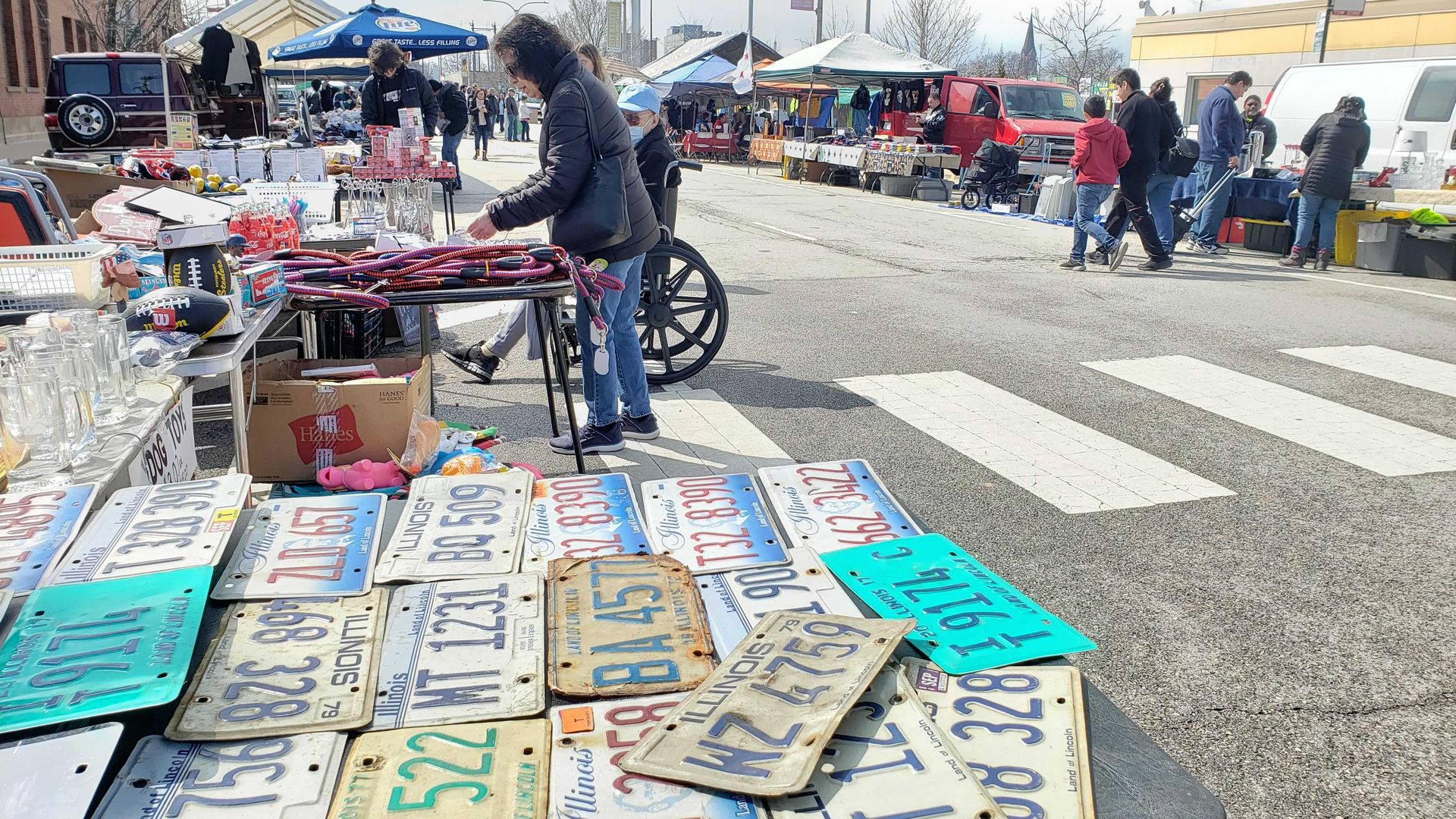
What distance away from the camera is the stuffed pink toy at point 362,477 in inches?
159

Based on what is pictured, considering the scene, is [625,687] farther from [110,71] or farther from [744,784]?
[110,71]

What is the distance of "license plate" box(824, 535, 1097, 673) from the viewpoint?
1881 mm

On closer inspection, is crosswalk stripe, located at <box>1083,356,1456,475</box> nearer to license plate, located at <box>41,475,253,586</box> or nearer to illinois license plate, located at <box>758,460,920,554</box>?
illinois license plate, located at <box>758,460,920,554</box>

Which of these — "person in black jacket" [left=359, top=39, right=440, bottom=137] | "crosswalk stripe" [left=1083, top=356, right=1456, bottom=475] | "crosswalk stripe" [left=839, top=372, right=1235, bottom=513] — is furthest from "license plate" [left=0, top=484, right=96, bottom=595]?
"person in black jacket" [left=359, top=39, right=440, bottom=137]

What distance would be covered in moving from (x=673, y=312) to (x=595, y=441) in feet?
5.22

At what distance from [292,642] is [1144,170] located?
1164 cm

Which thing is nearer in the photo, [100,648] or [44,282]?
[100,648]

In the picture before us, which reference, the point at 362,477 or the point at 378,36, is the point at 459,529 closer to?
the point at 362,477

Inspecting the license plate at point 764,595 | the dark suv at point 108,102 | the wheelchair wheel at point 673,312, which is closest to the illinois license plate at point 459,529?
the license plate at point 764,595

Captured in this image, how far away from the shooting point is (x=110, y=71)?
A: 1291 cm

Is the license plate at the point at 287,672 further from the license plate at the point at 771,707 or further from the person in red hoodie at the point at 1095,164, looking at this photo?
the person in red hoodie at the point at 1095,164

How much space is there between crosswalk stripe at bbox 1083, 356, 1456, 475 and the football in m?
5.26

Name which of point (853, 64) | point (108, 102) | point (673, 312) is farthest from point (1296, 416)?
point (853, 64)

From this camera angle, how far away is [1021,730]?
1689mm
